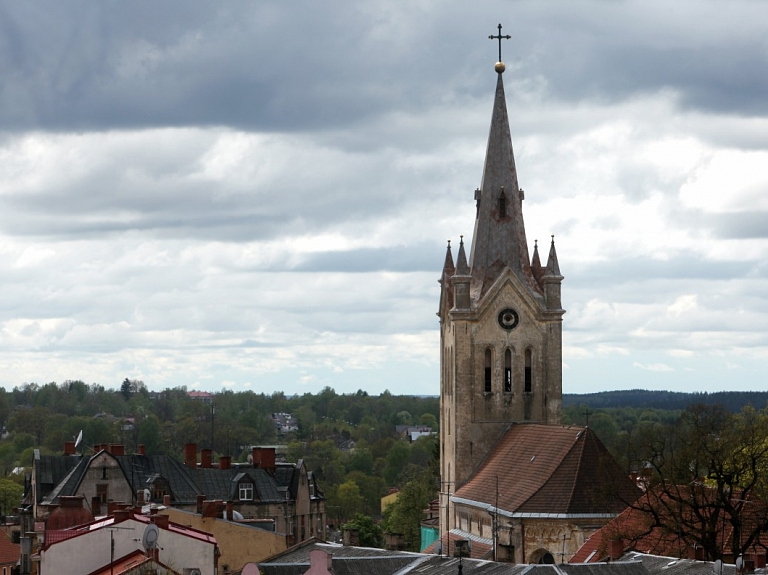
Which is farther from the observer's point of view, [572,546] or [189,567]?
[572,546]

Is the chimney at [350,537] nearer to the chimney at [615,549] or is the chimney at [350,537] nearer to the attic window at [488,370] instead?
the chimney at [615,549]

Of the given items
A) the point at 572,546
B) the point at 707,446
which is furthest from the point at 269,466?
the point at 707,446

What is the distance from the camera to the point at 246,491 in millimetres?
112250

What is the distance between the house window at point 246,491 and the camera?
112m

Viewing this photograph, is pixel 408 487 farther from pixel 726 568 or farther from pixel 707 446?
pixel 726 568

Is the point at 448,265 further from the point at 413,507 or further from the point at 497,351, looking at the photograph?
the point at 413,507

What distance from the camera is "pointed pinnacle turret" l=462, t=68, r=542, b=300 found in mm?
101312

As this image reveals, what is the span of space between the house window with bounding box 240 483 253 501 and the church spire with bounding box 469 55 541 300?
67.4 feet

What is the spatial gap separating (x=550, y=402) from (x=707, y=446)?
2436 cm

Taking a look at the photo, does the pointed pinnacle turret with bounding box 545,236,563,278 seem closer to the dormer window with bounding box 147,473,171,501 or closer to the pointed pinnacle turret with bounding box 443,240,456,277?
the pointed pinnacle turret with bounding box 443,240,456,277

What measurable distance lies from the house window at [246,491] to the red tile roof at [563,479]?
22732 millimetres

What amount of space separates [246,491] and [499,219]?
23086mm

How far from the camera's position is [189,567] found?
58375 mm

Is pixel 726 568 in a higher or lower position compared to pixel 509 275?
lower
